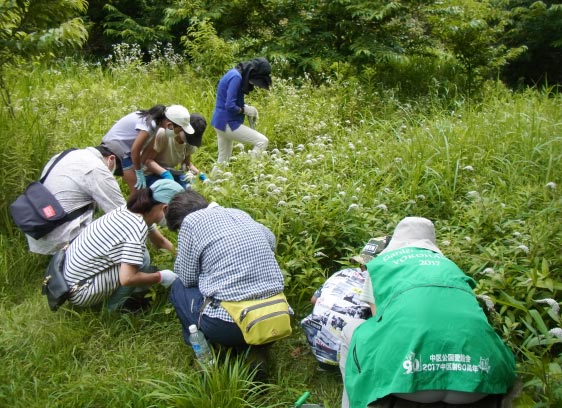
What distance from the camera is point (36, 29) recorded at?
15.9ft

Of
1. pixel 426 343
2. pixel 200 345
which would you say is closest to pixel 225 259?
pixel 200 345

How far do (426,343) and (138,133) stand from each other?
3.44 meters

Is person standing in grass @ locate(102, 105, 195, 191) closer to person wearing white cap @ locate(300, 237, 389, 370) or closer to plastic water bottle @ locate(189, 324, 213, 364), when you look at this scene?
plastic water bottle @ locate(189, 324, 213, 364)

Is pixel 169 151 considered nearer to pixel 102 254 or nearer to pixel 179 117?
pixel 179 117

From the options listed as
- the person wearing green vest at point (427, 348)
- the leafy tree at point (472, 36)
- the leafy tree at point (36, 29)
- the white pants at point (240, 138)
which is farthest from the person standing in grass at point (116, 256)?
the leafy tree at point (472, 36)

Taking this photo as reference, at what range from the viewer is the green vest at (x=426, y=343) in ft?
6.70

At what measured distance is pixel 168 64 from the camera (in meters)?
9.09

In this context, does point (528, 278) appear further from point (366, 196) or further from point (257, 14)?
point (257, 14)

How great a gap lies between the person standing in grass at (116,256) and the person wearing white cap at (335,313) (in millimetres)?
1141

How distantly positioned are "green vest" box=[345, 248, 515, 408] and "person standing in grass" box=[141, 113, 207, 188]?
9.47 ft

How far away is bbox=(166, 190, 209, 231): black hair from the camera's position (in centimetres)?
332

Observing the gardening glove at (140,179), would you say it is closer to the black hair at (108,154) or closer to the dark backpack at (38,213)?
the black hair at (108,154)

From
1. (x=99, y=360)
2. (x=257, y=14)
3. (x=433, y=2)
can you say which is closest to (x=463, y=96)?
(x=433, y=2)

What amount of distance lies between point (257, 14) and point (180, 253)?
7.22 m
